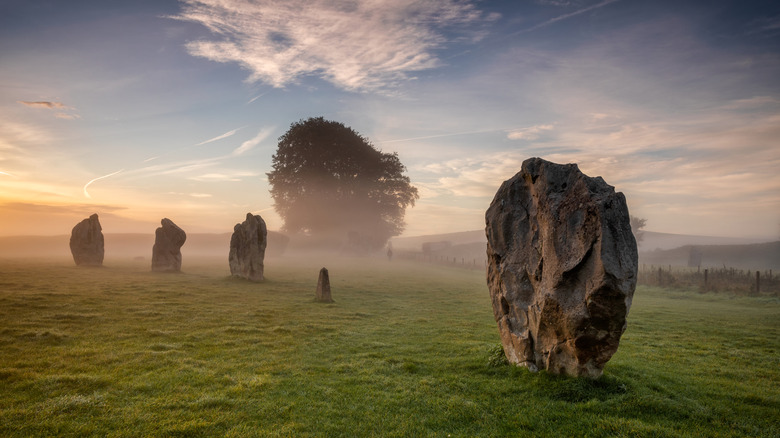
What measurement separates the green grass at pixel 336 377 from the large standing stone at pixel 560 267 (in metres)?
0.66

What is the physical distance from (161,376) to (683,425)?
33.5 feet

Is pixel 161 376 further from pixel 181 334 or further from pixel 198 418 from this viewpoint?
pixel 181 334

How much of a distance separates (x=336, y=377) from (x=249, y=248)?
19.3 m

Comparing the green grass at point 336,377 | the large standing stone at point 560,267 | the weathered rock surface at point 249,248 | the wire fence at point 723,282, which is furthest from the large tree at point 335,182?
the large standing stone at point 560,267

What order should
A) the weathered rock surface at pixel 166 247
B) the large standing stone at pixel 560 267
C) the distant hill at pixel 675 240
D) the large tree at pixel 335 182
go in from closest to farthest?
the large standing stone at pixel 560 267
the weathered rock surface at pixel 166 247
the large tree at pixel 335 182
the distant hill at pixel 675 240

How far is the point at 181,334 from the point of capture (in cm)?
1202

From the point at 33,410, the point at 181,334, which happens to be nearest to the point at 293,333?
the point at 181,334

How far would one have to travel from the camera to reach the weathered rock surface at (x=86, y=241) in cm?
2938

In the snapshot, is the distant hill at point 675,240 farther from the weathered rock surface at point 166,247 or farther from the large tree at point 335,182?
the weathered rock surface at point 166,247

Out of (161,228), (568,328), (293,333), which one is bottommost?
(293,333)

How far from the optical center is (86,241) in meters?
29.6

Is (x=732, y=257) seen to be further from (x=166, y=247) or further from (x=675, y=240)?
(x=675, y=240)

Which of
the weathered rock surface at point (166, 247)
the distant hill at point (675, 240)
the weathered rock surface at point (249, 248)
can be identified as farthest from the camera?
the distant hill at point (675, 240)

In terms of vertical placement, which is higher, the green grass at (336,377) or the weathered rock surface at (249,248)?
the weathered rock surface at (249,248)
